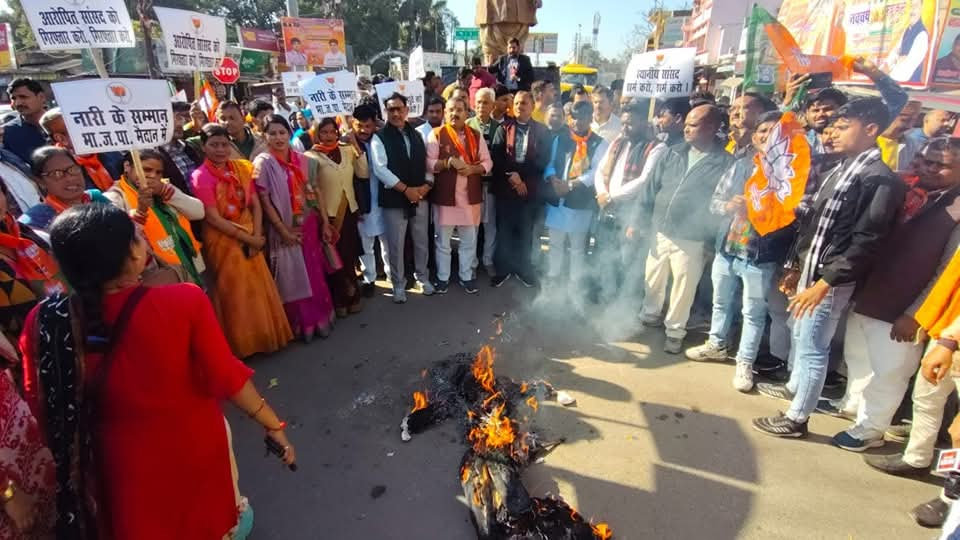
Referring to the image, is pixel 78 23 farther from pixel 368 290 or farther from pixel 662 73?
pixel 662 73

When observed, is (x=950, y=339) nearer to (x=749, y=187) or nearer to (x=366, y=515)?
(x=749, y=187)

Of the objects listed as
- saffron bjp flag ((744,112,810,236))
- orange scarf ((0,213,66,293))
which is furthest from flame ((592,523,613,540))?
orange scarf ((0,213,66,293))

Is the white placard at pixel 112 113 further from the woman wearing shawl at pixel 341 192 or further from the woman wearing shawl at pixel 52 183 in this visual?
the woman wearing shawl at pixel 341 192

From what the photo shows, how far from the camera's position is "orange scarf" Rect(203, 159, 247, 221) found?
3867mm

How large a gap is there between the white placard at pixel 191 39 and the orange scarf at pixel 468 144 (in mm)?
2601

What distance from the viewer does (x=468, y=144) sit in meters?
5.46

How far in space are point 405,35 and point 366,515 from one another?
5246 cm

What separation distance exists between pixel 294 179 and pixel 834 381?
4968mm

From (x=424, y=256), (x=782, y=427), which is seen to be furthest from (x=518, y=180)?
(x=782, y=427)

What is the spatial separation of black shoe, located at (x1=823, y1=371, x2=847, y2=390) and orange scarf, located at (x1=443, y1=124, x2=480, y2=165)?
3933 millimetres

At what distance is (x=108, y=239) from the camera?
60.1 inches

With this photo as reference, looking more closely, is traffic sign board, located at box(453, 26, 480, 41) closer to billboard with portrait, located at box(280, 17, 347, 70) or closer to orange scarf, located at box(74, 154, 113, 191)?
billboard with portrait, located at box(280, 17, 347, 70)

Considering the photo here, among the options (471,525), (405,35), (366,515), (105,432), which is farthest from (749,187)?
(405,35)

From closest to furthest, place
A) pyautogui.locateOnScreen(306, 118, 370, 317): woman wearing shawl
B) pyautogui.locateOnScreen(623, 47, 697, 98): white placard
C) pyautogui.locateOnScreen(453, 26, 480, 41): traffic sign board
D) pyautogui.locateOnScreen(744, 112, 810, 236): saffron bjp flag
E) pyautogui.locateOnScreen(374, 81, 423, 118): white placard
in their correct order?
1. pyautogui.locateOnScreen(744, 112, 810, 236): saffron bjp flag
2. pyautogui.locateOnScreen(623, 47, 697, 98): white placard
3. pyautogui.locateOnScreen(306, 118, 370, 317): woman wearing shawl
4. pyautogui.locateOnScreen(374, 81, 423, 118): white placard
5. pyautogui.locateOnScreen(453, 26, 480, 41): traffic sign board
